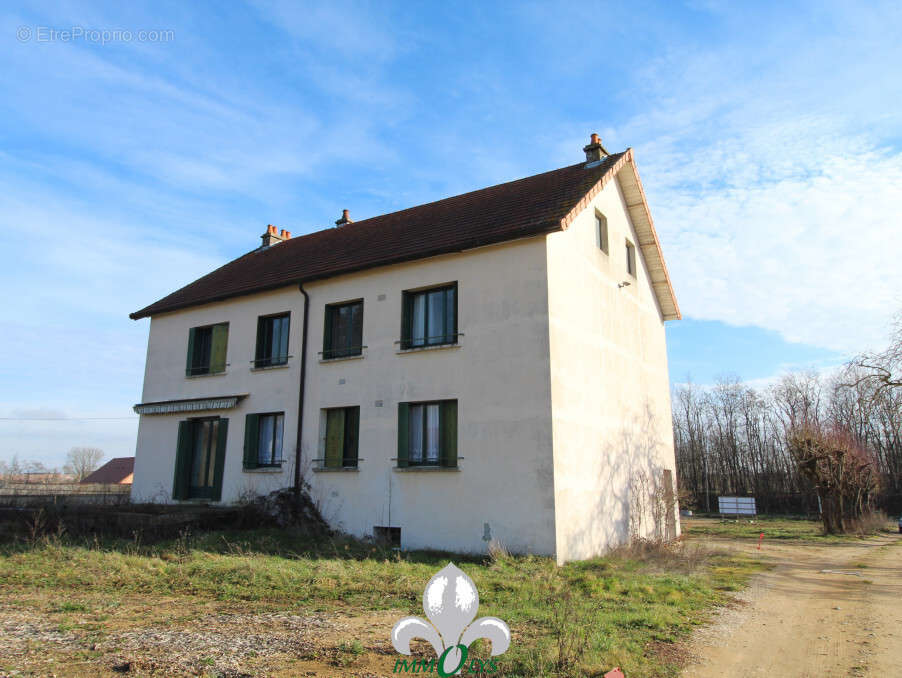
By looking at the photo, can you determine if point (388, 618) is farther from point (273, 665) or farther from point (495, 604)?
point (273, 665)

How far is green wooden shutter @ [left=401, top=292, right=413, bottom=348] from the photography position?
15211mm

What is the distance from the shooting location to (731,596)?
10250 millimetres

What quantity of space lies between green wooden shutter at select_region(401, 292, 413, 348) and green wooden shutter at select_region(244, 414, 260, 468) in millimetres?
5384

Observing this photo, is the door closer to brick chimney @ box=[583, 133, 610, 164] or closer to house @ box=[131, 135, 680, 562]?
house @ box=[131, 135, 680, 562]

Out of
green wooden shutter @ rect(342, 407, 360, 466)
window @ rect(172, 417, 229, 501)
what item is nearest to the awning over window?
window @ rect(172, 417, 229, 501)

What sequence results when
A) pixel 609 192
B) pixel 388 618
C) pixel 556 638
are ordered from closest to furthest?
1. pixel 556 638
2. pixel 388 618
3. pixel 609 192

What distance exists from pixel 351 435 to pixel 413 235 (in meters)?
5.76

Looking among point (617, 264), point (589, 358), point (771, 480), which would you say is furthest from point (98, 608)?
point (771, 480)

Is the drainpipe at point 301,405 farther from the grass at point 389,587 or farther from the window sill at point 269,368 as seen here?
the grass at point 389,587

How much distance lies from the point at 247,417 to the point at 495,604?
11201 millimetres

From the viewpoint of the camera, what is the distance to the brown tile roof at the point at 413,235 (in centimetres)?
1460

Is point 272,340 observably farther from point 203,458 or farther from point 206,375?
point 203,458

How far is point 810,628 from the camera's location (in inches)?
320

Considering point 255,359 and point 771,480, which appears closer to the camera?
point 255,359
